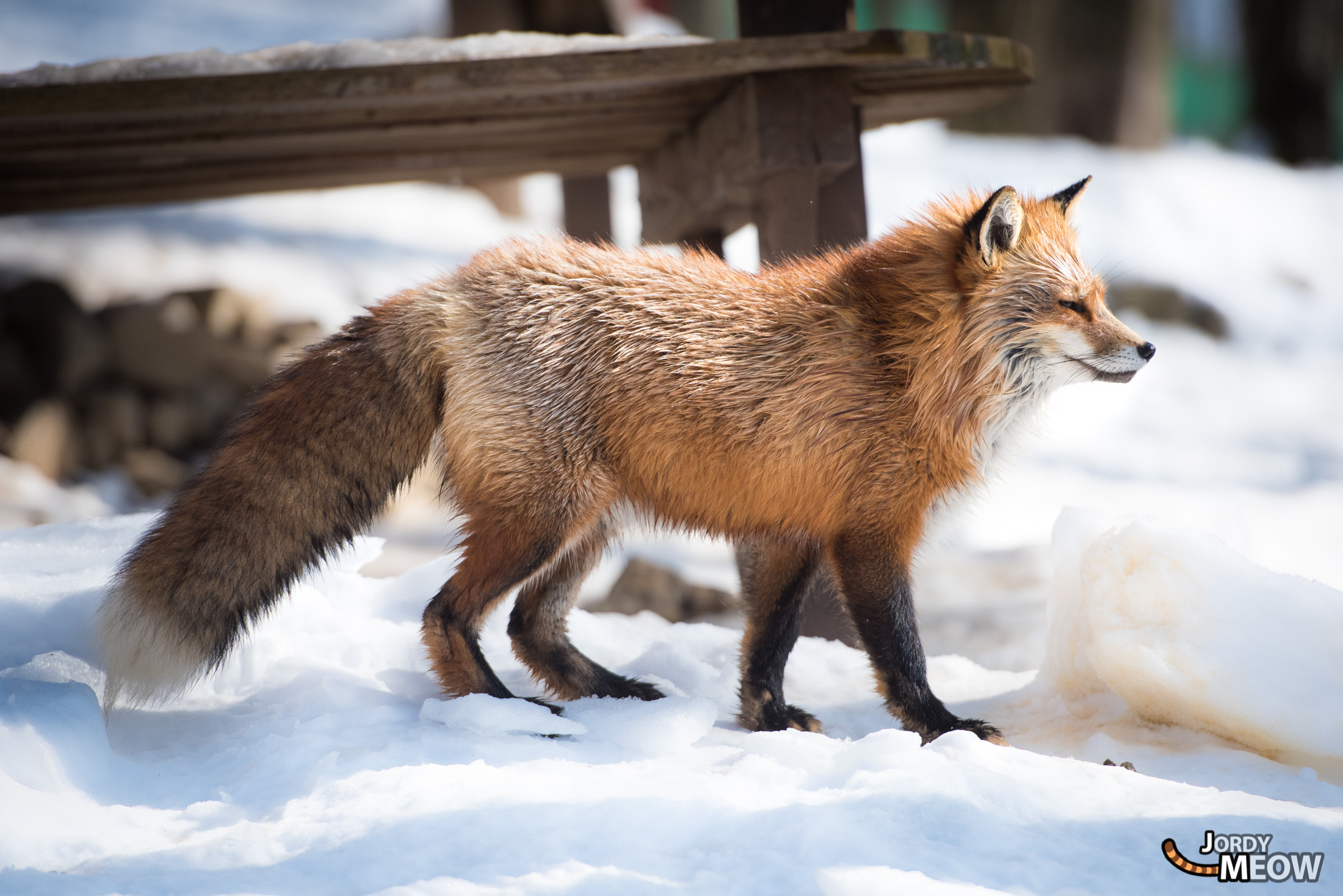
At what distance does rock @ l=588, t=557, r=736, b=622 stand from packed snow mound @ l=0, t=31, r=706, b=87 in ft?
8.73

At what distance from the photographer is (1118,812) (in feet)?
7.09

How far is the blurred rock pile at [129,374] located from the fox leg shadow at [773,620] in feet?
15.5

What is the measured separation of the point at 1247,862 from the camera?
6.59 feet

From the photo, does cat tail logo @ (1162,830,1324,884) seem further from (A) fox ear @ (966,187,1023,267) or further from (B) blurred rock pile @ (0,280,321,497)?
(B) blurred rock pile @ (0,280,321,497)

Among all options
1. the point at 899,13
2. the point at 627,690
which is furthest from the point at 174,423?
the point at 899,13

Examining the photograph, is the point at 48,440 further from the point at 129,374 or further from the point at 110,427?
the point at 129,374

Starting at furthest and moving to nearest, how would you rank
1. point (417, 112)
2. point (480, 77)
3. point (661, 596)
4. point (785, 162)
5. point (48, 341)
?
point (48, 341) → point (661, 596) → point (417, 112) → point (785, 162) → point (480, 77)

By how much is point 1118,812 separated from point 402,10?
16.1 m

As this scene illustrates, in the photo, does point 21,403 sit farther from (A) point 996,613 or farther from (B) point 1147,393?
(B) point 1147,393

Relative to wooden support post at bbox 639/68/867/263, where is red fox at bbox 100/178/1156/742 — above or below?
below

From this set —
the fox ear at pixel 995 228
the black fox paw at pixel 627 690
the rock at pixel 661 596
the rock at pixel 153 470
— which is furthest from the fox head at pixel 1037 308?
the rock at pixel 153 470

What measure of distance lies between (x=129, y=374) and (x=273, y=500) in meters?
5.32

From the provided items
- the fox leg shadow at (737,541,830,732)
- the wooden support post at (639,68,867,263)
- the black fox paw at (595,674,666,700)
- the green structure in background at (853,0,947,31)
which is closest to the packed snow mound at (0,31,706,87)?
the wooden support post at (639,68,867,263)

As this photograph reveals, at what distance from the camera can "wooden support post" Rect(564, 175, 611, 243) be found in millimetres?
6062
